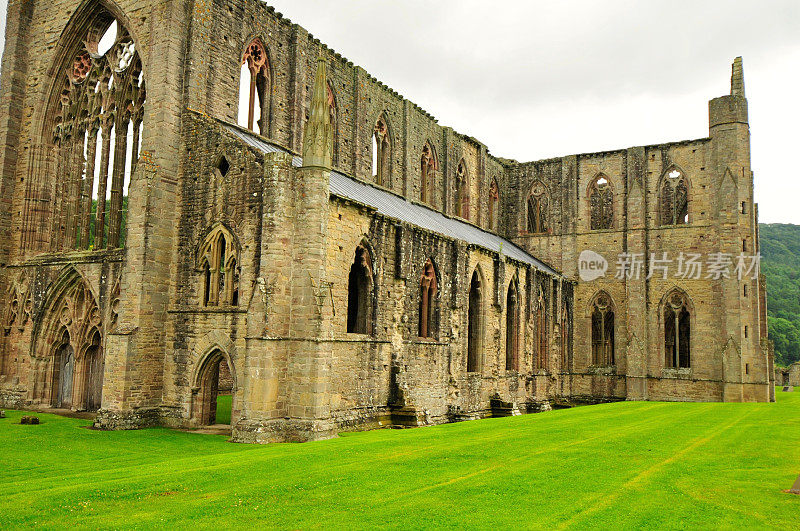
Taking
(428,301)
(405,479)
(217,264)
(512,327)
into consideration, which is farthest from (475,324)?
(405,479)

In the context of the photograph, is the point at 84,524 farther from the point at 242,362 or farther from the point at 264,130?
the point at 264,130

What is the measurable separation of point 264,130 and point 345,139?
427 cm

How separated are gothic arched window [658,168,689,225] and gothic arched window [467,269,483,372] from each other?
14.8 meters

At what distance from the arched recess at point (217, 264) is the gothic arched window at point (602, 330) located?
23.6 meters

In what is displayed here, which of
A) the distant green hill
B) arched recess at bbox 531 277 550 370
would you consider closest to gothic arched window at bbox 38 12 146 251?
arched recess at bbox 531 277 550 370

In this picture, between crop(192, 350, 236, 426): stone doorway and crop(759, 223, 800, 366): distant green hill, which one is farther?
crop(759, 223, 800, 366): distant green hill

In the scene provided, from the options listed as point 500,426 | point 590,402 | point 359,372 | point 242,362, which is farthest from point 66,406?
point 590,402

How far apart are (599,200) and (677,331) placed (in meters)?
8.52

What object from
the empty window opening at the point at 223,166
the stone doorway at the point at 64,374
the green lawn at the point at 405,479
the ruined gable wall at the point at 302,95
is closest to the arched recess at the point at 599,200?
the ruined gable wall at the point at 302,95

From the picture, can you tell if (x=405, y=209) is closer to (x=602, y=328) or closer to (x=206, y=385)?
(x=206, y=385)

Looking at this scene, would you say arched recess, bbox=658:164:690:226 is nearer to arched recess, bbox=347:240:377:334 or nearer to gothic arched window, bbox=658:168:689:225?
gothic arched window, bbox=658:168:689:225

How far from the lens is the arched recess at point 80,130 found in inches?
865

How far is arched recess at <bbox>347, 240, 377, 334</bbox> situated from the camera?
1995cm

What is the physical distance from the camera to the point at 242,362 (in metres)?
17.6
